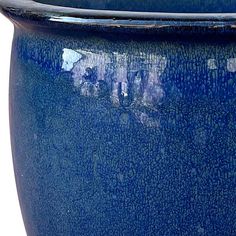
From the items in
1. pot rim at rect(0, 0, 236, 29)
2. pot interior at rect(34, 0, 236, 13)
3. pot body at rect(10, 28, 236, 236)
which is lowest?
pot body at rect(10, 28, 236, 236)

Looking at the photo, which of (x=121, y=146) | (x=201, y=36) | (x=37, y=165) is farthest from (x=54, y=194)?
(x=201, y=36)

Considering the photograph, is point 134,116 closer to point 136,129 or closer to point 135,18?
point 136,129

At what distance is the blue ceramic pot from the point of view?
1.68 m

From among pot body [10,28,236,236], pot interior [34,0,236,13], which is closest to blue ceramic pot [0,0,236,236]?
pot body [10,28,236,236]

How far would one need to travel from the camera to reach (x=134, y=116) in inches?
67.6

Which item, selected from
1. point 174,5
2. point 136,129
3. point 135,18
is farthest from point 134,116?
point 174,5

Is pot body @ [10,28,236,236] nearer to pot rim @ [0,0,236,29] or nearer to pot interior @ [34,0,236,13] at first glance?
pot rim @ [0,0,236,29]

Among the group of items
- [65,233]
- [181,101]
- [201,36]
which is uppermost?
[201,36]

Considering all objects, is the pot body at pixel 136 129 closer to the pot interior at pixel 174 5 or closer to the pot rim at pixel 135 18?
the pot rim at pixel 135 18

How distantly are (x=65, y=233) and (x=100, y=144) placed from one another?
0.76 ft

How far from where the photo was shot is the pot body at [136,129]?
1.69 m

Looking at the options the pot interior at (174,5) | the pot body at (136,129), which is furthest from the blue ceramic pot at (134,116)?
the pot interior at (174,5)

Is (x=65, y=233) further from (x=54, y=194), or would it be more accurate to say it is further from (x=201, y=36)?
(x=201, y=36)

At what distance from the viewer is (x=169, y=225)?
5.77ft
